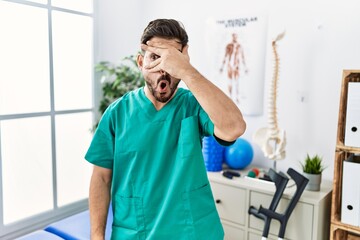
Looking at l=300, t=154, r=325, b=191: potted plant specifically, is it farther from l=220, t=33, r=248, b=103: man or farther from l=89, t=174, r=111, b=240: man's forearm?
l=89, t=174, r=111, b=240: man's forearm

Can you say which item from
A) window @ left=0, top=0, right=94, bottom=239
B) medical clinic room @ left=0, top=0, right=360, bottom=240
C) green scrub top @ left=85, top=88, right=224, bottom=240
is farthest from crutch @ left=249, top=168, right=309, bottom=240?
window @ left=0, top=0, right=94, bottom=239

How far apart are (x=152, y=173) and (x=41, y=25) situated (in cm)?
165

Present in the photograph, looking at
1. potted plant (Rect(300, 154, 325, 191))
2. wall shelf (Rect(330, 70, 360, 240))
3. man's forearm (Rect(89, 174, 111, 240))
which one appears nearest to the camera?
man's forearm (Rect(89, 174, 111, 240))

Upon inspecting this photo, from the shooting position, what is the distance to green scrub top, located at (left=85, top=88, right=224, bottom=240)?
1.00 meters

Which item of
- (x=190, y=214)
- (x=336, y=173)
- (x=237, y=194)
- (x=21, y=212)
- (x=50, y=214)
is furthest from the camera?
(x=50, y=214)

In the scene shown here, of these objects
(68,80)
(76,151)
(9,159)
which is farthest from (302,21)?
(9,159)

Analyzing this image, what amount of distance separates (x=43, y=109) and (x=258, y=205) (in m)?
1.56

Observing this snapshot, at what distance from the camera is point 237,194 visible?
1.90 meters

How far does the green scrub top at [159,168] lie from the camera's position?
3.27 ft

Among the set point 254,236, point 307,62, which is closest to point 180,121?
point 254,236

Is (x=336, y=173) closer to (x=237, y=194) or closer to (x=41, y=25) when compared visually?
(x=237, y=194)

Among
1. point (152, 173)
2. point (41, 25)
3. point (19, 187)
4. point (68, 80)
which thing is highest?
point (41, 25)

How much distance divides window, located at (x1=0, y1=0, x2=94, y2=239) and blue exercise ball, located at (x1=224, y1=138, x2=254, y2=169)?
118cm

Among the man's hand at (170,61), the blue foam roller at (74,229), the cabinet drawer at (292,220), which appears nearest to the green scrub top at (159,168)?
the man's hand at (170,61)
